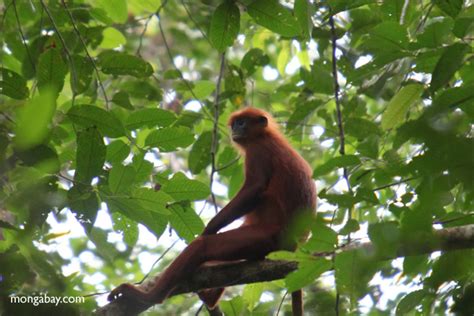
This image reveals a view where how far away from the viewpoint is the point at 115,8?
21.2 ft

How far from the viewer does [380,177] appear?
4438mm

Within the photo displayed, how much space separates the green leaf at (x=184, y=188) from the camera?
5.01m

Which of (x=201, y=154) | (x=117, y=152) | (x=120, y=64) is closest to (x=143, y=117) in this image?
(x=117, y=152)

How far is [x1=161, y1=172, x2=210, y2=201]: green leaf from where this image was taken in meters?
5.01

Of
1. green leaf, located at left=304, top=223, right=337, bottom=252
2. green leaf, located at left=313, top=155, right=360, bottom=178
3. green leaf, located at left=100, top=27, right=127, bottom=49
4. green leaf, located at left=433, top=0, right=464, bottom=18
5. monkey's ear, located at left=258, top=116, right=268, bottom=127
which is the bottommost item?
green leaf, located at left=304, top=223, right=337, bottom=252

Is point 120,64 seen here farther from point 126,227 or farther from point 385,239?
point 385,239

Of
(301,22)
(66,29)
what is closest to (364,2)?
(301,22)

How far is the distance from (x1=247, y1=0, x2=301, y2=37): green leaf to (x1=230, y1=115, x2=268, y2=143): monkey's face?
3.09 meters

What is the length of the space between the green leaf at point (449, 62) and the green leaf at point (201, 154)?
3.51 metres

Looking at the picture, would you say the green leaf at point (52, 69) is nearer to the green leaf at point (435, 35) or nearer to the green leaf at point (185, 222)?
the green leaf at point (185, 222)

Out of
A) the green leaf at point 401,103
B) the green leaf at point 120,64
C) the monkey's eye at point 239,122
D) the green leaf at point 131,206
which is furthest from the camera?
the monkey's eye at point 239,122

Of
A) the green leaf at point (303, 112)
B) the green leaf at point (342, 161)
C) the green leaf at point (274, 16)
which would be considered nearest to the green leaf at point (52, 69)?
the green leaf at point (274, 16)

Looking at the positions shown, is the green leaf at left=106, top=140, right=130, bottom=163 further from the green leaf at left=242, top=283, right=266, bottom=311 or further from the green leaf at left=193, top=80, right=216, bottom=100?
the green leaf at left=193, top=80, right=216, bottom=100

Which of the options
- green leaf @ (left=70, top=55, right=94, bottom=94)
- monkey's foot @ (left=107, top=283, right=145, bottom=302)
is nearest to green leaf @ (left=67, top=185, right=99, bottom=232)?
monkey's foot @ (left=107, top=283, right=145, bottom=302)
